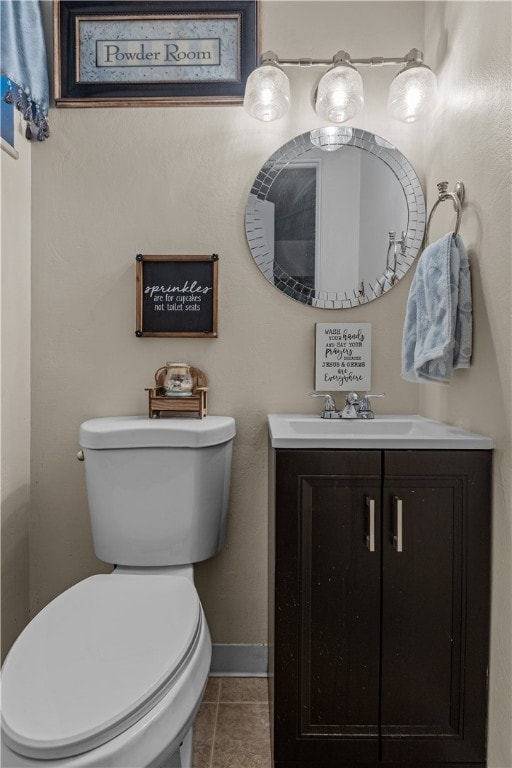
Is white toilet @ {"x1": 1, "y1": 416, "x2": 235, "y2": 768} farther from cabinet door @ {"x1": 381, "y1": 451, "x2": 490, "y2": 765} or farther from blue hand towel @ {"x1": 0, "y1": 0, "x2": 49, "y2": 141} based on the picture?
blue hand towel @ {"x1": 0, "y1": 0, "x2": 49, "y2": 141}

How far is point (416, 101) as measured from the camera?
1.40m

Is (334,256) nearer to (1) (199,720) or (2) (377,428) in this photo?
(2) (377,428)

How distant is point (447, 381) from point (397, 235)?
0.54 metres

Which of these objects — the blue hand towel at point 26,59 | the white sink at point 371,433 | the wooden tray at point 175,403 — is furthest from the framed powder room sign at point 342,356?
the blue hand towel at point 26,59

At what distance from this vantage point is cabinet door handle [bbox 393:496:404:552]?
1081mm

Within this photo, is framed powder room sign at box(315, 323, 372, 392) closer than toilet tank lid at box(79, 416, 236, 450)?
No

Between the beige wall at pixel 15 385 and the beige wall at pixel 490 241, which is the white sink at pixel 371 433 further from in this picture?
the beige wall at pixel 15 385

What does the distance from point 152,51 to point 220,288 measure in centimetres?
81

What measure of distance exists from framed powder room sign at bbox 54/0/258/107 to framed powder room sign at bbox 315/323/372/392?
31.8 inches

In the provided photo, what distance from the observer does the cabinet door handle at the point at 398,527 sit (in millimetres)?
1081

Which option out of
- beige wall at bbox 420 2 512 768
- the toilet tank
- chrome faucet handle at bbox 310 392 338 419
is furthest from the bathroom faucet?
the toilet tank

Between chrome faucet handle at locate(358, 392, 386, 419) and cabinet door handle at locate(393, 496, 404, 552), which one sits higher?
chrome faucet handle at locate(358, 392, 386, 419)

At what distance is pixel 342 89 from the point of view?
1.41 metres

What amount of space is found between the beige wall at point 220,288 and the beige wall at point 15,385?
0.13 ft
